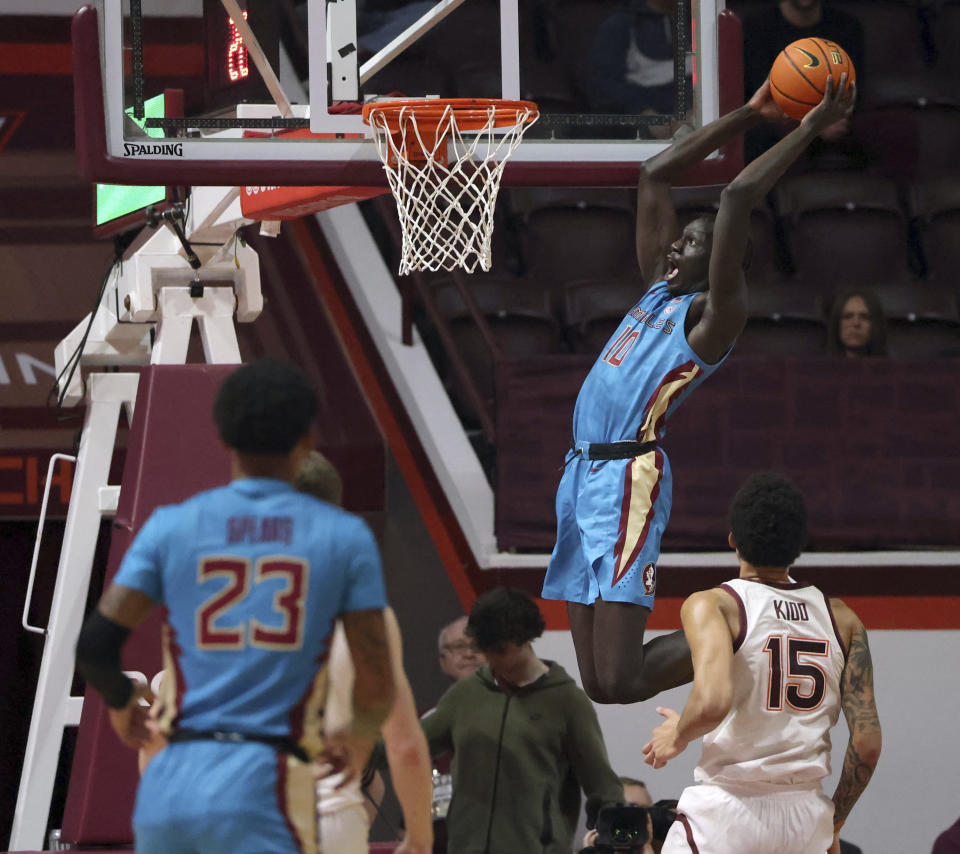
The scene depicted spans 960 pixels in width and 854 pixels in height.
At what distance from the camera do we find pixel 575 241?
10367 millimetres

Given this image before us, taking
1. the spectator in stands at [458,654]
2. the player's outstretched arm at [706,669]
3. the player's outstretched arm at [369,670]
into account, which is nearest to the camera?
the player's outstretched arm at [369,670]

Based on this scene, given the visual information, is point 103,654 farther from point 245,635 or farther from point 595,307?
point 595,307

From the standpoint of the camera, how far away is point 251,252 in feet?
23.2

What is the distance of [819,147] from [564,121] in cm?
538

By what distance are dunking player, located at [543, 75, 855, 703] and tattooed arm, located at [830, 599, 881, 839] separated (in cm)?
108

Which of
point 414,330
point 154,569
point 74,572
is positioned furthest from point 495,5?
point 154,569

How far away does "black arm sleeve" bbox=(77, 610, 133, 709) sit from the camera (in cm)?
310

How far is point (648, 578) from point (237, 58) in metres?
2.46

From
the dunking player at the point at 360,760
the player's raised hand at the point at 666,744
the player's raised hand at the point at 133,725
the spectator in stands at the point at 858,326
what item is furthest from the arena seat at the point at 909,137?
the player's raised hand at the point at 133,725

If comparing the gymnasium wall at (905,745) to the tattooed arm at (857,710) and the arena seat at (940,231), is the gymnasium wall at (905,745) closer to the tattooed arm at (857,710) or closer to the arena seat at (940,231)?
the arena seat at (940,231)

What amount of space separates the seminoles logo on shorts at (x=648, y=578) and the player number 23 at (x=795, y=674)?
1288 mm

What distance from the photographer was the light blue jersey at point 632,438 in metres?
5.57

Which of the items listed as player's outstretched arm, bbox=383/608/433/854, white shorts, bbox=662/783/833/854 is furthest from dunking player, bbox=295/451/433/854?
white shorts, bbox=662/783/833/854

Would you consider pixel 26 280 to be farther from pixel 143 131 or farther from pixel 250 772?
pixel 250 772
